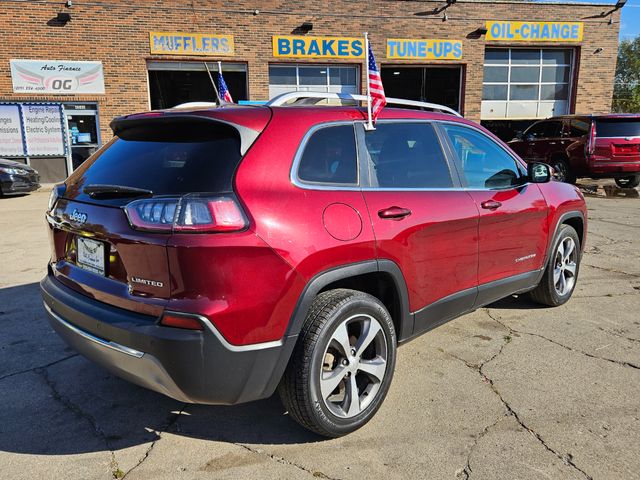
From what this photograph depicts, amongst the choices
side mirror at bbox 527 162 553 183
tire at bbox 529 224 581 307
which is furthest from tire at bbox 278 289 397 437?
tire at bbox 529 224 581 307

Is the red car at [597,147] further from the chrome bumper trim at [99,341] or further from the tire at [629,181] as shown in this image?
the chrome bumper trim at [99,341]

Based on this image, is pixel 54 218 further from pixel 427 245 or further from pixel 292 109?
pixel 427 245

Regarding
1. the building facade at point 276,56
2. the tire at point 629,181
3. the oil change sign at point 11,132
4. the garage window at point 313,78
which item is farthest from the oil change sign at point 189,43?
the tire at point 629,181

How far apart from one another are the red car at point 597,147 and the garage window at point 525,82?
6768 mm

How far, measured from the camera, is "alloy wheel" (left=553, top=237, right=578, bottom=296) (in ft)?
15.6

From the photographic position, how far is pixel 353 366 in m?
2.79

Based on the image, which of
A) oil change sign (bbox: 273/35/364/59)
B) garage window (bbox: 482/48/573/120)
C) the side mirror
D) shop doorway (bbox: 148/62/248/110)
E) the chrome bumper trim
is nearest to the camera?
the chrome bumper trim

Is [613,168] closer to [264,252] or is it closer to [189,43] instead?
[264,252]

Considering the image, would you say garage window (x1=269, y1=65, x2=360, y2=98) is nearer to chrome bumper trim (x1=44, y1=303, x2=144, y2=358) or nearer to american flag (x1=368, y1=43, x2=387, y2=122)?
american flag (x1=368, y1=43, x2=387, y2=122)

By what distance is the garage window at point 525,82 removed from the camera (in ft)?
67.0

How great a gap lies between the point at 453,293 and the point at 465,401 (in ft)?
2.35

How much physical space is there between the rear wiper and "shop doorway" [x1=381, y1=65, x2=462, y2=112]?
18.5 metres

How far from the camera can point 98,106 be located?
17.2m

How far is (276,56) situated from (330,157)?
16.5 m
